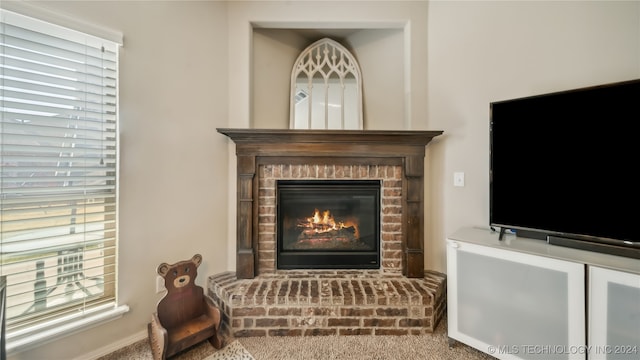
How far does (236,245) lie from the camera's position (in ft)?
6.23

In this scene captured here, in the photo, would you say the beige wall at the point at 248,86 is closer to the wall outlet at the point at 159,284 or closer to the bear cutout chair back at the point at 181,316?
the wall outlet at the point at 159,284

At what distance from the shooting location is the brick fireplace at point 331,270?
5.15ft

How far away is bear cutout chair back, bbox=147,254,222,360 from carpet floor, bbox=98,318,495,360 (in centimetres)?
12

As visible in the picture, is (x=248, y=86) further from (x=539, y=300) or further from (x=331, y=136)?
(x=539, y=300)

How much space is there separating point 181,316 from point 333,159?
1.49 m

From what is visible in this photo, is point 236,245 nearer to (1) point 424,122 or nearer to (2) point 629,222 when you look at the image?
(1) point 424,122

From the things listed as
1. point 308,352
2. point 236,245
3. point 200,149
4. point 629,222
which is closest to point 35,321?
point 236,245

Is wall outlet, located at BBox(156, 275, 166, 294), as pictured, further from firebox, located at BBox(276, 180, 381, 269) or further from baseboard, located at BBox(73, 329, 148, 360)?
firebox, located at BBox(276, 180, 381, 269)

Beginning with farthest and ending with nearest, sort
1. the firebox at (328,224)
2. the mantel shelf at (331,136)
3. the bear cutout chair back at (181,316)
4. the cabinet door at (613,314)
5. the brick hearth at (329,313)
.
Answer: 1. the firebox at (328,224)
2. the mantel shelf at (331,136)
3. the brick hearth at (329,313)
4. the bear cutout chair back at (181,316)
5. the cabinet door at (613,314)

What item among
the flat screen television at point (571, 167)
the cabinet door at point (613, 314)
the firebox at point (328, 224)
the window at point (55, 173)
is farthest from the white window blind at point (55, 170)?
the cabinet door at point (613, 314)

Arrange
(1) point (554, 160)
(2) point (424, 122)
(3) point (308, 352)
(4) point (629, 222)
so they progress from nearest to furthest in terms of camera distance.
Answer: (4) point (629, 222), (1) point (554, 160), (3) point (308, 352), (2) point (424, 122)

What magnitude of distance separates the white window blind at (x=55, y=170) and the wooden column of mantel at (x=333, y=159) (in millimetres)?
778

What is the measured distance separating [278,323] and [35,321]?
129 centimetres

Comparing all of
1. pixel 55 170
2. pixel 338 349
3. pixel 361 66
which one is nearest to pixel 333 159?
pixel 361 66
